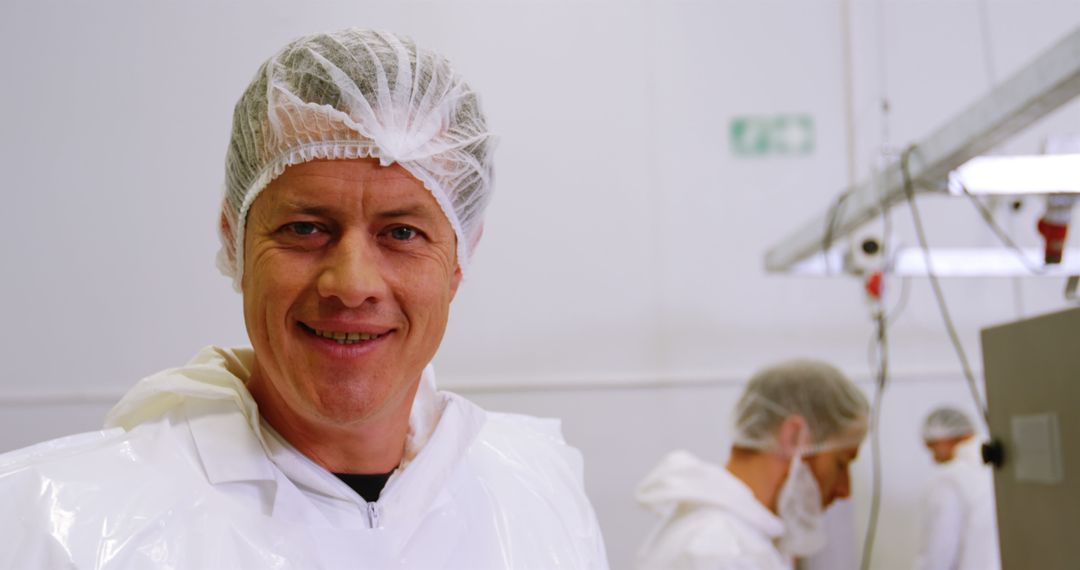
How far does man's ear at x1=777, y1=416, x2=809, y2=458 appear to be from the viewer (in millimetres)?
2186

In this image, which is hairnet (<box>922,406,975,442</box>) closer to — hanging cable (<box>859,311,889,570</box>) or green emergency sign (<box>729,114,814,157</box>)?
Result: hanging cable (<box>859,311,889,570</box>)

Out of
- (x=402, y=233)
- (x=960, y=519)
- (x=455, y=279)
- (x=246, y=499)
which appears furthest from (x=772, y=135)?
(x=246, y=499)

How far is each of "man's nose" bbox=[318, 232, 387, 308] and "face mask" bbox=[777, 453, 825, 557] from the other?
154 cm

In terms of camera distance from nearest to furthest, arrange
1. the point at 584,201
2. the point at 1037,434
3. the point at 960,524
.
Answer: the point at 1037,434 < the point at 584,201 < the point at 960,524

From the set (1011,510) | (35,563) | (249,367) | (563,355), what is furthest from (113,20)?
(1011,510)

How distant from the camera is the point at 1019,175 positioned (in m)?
1.44

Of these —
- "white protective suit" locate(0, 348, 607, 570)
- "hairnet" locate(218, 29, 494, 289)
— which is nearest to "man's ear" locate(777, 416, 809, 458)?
"white protective suit" locate(0, 348, 607, 570)

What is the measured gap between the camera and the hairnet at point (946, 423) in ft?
8.97

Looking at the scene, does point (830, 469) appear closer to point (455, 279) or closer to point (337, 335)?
point (455, 279)

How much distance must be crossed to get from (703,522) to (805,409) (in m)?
0.45

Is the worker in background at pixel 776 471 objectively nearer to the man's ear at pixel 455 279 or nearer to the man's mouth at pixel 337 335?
the man's ear at pixel 455 279

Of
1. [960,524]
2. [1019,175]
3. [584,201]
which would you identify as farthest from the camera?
[960,524]

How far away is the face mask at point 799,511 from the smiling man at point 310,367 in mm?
1304

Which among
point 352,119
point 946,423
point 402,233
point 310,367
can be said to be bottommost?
point 946,423
